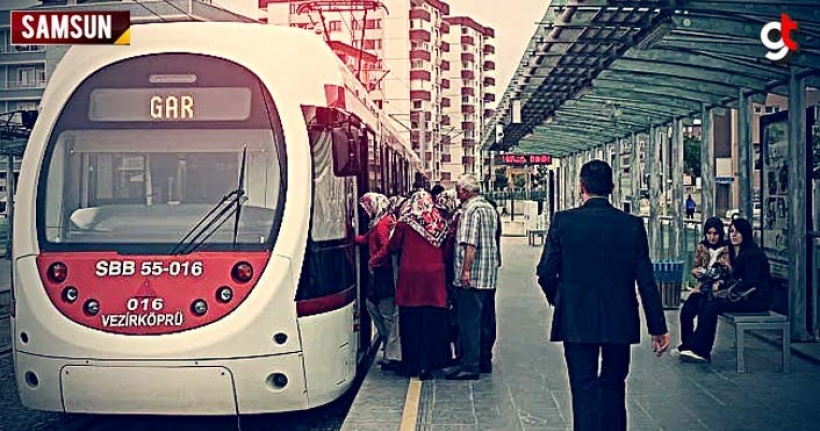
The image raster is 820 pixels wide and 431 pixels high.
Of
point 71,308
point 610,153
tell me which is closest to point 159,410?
point 71,308

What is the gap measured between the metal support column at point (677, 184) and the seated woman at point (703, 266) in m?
6.05

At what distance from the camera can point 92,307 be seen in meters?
7.37

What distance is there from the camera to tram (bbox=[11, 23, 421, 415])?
7332 mm

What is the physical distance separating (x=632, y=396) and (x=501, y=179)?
84.6 metres

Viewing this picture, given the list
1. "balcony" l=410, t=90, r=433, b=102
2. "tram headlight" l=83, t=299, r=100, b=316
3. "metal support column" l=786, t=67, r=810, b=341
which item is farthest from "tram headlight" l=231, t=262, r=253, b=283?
"balcony" l=410, t=90, r=433, b=102

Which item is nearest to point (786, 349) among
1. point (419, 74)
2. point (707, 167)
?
point (707, 167)

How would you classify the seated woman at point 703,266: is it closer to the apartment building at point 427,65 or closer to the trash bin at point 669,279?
the trash bin at point 669,279

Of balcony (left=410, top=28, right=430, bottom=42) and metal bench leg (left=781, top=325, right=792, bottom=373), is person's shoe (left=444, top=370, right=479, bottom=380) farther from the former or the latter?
balcony (left=410, top=28, right=430, bottom=42)

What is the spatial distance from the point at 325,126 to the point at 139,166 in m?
1.36

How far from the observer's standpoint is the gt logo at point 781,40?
8.73 meters

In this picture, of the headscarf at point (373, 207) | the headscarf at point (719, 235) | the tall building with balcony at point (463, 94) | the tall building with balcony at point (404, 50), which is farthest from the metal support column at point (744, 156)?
the tall building with balcony at point (463, 94)

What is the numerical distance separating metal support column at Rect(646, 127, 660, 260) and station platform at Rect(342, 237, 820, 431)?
729 centimetres

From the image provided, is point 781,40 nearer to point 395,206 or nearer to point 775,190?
point 775,190

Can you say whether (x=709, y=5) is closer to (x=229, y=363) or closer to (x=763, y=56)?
(x=763, y=56)
